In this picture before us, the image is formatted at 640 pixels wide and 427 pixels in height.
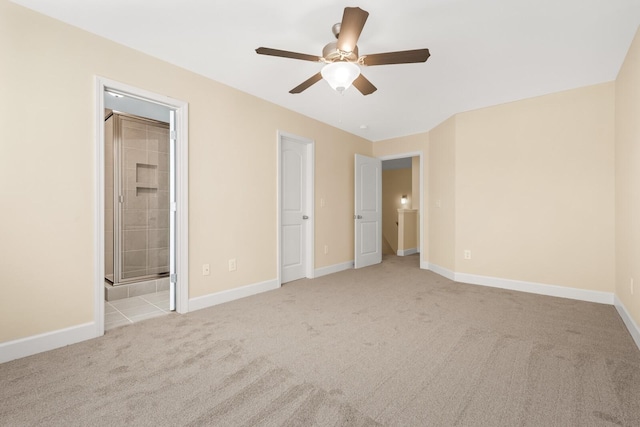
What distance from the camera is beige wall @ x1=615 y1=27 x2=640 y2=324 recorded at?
2.30 meters

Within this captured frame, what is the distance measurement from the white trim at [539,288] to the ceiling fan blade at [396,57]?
316cm

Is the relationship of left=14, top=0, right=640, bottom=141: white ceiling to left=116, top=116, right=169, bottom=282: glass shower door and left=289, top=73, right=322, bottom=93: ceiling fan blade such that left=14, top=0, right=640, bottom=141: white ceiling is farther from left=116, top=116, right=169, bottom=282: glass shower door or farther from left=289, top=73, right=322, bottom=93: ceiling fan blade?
left=116, top=116, right=169, bottom=282: glass shower door

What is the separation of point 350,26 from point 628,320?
327 cm

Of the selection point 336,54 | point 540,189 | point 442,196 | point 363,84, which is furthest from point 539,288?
point 336,54

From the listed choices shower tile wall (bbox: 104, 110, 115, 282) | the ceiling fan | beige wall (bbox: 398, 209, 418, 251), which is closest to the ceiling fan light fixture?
the ceiling fan

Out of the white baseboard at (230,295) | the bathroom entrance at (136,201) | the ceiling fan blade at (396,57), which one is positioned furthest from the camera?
the bathroom entrance at (136,201)

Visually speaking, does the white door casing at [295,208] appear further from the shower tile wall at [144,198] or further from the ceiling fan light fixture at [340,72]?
the ceiling fan light fixture at [340,72]

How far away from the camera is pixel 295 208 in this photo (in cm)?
430

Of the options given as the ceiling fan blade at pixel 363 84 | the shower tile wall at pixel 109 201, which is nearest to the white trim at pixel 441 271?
the ceiling fan blade at pixel 363 84

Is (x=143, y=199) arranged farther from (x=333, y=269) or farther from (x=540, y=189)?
(x=540, y=189)

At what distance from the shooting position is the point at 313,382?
5.56 feet

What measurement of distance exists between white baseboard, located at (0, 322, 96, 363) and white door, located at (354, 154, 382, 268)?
3774 mm

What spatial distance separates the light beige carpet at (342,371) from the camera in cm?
143

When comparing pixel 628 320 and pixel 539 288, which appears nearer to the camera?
pixel 628 320
